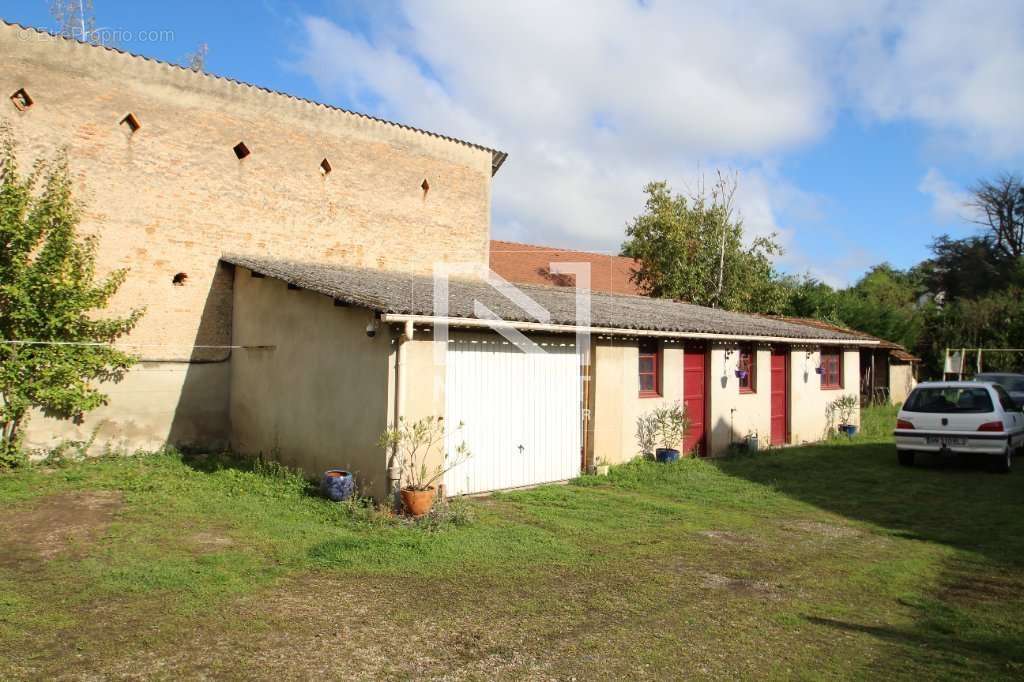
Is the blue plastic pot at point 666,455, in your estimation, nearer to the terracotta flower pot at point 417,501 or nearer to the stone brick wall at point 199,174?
the terracotta flower pot at point 417,501

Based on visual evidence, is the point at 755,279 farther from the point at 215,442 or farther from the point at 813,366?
the point at 215,442

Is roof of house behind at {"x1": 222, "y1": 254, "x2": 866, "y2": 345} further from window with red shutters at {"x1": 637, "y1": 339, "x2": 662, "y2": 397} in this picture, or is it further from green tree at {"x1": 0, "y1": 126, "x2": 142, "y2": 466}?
green tree at {"x1": 0, "y1": 126, "x2": 142, "y2": 466}

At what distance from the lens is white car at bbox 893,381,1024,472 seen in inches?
468

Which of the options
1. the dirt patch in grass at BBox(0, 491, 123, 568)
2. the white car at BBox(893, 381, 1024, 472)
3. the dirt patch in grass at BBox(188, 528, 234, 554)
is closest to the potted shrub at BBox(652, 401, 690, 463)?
the white car at BBox(893, 381, 1024, 472)

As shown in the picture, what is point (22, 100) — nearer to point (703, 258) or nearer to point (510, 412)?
point (510, 412)

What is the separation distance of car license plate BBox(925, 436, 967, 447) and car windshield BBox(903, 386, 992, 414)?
0.49 meters

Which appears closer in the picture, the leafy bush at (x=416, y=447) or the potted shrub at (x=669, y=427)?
the leafy bush at (x=416, y=447)

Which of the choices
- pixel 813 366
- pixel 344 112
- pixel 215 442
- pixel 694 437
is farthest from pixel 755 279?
pixel 215 442

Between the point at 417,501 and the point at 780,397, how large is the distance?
11.1m

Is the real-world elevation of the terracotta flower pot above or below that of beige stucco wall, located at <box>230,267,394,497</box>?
below

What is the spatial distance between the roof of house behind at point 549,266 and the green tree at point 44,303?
17498mm

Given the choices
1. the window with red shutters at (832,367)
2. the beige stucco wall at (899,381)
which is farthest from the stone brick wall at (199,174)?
the beige stucco wall at (899,381)

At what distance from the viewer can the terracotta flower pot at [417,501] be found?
8.42 m

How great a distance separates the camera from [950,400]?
12477 mm
